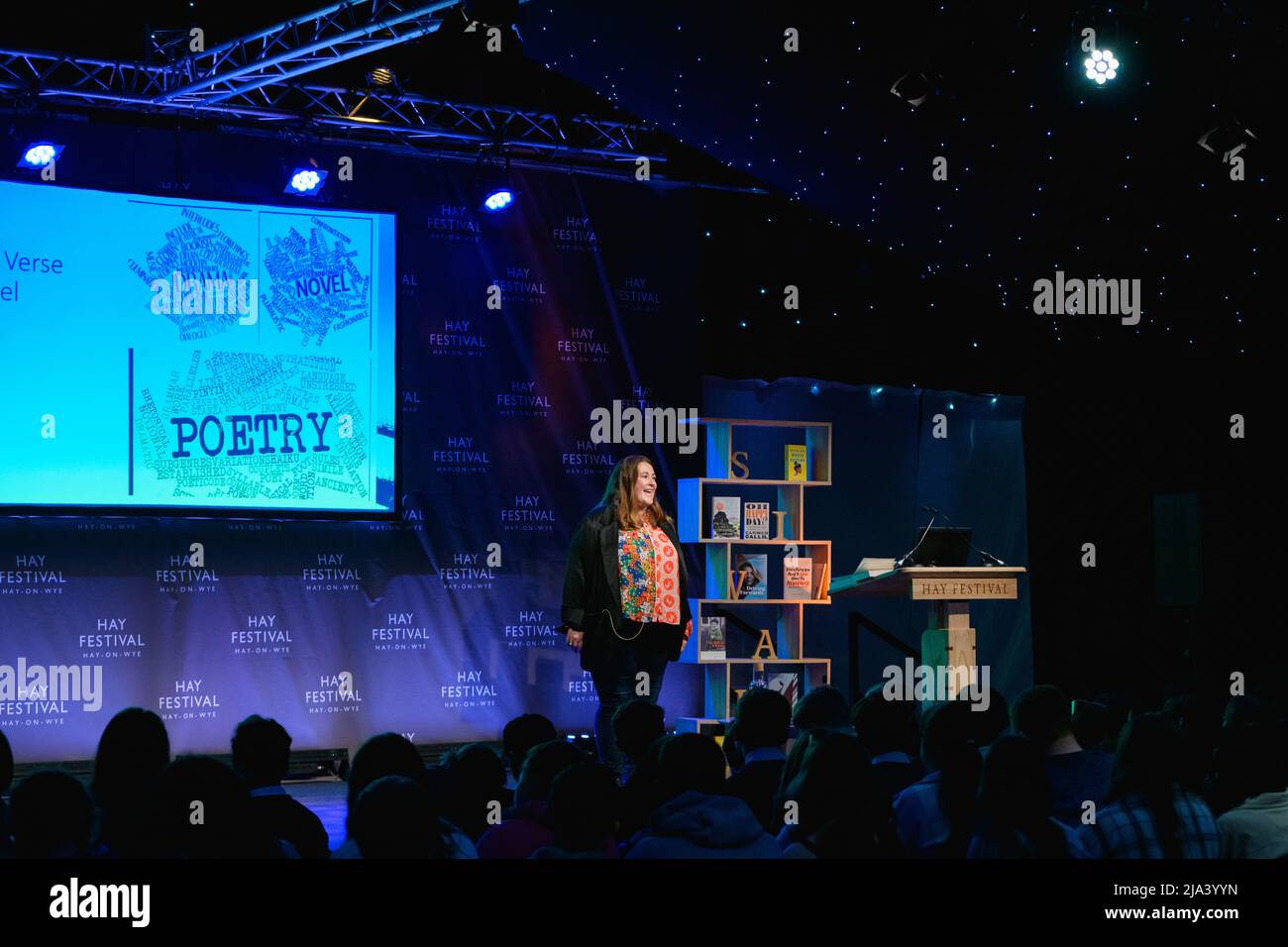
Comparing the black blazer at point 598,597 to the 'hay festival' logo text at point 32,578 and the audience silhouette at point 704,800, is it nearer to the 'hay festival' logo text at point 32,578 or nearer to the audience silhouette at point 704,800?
the audience silhouette at point 704,800

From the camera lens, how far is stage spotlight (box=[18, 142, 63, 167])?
24.3 ft

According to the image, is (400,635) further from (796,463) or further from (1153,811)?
(1153,811)

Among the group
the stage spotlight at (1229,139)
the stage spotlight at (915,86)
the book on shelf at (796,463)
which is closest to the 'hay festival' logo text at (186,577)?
the book on shelf at (796,463)

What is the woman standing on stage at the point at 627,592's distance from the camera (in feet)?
22.0

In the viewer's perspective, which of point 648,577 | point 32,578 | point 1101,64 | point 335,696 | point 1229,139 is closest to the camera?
point 1101,64

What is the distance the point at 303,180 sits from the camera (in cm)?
812

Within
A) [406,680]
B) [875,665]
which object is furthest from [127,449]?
[875,665]

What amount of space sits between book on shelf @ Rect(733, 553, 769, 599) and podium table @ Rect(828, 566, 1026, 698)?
135 cm

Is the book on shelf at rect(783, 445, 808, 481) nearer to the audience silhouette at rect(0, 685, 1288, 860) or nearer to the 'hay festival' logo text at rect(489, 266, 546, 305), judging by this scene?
the 'hay festival' logo text at rect(489, 266, 546, 305)

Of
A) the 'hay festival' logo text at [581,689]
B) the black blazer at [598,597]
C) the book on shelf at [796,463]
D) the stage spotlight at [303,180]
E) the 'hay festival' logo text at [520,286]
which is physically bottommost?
the 'hay festival' logo text at [581,689]

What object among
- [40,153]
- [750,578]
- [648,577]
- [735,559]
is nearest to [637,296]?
[735,559]

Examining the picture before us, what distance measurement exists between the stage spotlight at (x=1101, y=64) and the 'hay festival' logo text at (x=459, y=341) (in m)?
3.68

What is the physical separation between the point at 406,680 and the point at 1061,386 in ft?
15.4

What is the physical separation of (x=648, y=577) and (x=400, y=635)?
221cm
